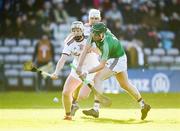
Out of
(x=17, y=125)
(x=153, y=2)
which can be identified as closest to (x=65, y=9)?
(x=153, y=2)

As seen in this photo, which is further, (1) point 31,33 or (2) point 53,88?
(1) point 31,33

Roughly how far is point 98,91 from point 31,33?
46.6 ft

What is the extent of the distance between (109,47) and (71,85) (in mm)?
1250

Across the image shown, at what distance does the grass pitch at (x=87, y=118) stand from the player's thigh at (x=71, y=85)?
2.05ft

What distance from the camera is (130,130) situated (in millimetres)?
11898

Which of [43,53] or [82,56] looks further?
[43,53]

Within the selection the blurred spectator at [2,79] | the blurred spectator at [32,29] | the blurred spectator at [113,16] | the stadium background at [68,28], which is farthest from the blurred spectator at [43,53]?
the blurred spectator at [113,16]

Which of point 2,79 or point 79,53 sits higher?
point 79,53

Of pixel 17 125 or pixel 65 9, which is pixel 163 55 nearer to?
pixel 65 9

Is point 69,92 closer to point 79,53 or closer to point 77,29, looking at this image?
point 79,53

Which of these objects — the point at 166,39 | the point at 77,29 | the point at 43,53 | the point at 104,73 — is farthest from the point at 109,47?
the point at 166,39

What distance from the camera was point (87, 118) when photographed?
47.0 feet

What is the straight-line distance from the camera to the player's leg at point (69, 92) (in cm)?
1413

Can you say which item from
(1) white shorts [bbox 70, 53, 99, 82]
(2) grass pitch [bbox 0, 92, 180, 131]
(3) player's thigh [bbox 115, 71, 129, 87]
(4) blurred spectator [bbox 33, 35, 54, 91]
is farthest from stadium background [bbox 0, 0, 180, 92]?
(3) player's thigh [bbox 115, 71, 129, 87]
